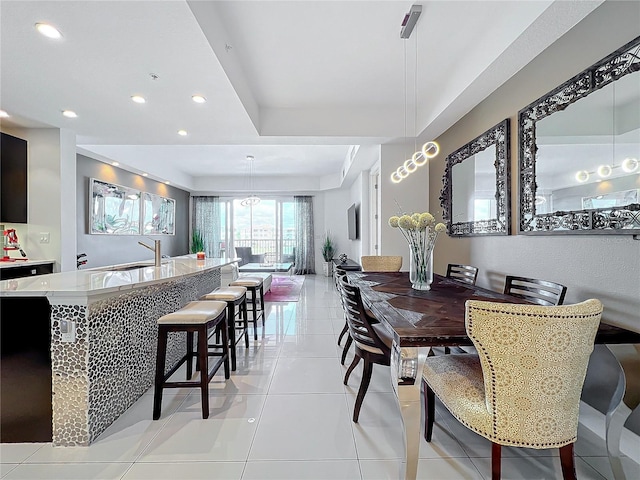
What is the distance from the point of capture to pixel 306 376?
2.68 metres

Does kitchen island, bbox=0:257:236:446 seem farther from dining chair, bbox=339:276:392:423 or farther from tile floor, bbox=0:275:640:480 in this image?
dining chair, bbox=339:276:392:423

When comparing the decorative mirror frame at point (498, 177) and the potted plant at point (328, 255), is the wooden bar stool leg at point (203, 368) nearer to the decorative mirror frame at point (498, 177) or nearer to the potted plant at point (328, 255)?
the decorative mirror frame at point (498, 177)

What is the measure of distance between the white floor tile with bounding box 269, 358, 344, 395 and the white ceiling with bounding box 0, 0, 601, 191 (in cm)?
263

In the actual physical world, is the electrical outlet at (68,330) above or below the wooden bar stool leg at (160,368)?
above

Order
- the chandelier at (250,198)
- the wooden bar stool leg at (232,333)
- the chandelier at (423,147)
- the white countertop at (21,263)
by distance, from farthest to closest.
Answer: the chandelier at (250,198) < the white countertop at (21,263) < the wooden bar stool leg at (232,333) < the chandelier at (423,147)

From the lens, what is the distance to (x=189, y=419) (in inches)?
81.4

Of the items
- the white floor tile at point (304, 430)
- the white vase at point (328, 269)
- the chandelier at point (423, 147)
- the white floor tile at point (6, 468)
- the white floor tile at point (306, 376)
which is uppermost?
the chandelier at point (423, 147)

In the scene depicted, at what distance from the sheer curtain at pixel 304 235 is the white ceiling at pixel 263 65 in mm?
5377

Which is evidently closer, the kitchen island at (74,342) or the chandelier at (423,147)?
the kitchen island at (74,342)

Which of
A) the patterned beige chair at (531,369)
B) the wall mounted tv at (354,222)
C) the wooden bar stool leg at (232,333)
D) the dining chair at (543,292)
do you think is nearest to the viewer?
the patterned beige chair at (531,369)

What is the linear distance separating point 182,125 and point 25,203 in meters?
2.10

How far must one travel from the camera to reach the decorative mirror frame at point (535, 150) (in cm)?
170

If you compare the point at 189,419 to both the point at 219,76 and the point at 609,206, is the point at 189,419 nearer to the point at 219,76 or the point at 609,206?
the point at 219,76

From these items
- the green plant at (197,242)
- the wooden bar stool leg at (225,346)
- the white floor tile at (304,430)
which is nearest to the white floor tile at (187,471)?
the white floor tile at (304,430)
